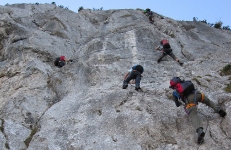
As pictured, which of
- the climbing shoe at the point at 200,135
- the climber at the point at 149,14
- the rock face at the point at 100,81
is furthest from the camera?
the climber at the point at 149,14

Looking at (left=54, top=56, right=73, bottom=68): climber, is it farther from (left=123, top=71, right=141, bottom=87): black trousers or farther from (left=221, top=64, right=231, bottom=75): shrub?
(left=221, top=64, right=231, bottom=75): shrub

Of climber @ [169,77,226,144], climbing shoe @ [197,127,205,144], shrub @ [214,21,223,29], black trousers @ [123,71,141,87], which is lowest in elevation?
climbing shoe @ [197,127,205,144]

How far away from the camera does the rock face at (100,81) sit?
10633mm

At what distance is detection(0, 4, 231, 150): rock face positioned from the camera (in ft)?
34.9

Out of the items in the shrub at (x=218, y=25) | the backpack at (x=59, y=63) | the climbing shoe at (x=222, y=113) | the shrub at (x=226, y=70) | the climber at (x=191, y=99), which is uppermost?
the shrub at (x=218, y=25)

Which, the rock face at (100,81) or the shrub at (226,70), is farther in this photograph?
the shrub at (226,70)

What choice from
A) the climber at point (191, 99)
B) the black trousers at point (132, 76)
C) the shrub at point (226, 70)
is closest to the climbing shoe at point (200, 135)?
the climber at point (191, 99)

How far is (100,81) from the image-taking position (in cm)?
1469

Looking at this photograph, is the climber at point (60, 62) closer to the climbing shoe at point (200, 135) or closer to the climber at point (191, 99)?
the climber at point (191, 99)

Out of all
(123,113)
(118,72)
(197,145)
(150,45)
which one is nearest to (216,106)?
(197,145)

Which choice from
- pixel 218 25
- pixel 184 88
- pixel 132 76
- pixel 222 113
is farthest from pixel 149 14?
pixel 222 113

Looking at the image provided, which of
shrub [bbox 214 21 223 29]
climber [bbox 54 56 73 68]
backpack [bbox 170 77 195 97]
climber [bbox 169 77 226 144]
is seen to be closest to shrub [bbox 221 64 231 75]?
climber [bbox 169 77 226 144]

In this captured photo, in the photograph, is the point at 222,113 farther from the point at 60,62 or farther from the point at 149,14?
the point at 149,14

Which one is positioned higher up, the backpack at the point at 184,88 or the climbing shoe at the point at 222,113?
the backpack at the point at 184,88
